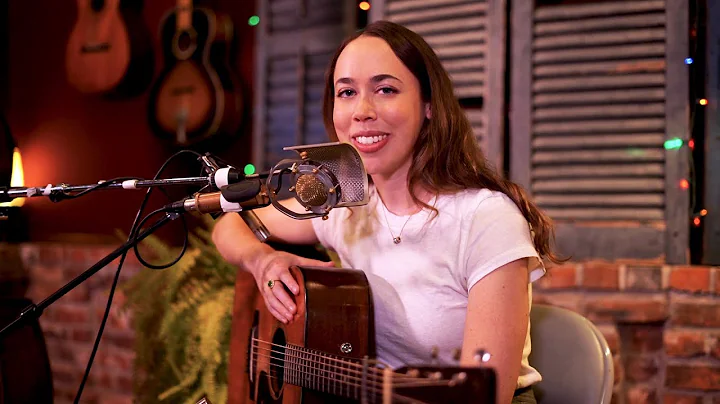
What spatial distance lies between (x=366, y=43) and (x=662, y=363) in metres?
1.37

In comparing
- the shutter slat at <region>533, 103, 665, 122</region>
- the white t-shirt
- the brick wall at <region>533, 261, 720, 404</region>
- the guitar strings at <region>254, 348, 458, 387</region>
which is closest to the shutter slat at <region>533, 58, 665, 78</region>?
the shutter slat at <region>533, 103, 665, 122</region>

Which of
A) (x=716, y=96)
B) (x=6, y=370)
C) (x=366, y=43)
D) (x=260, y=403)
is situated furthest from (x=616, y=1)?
(x=6, y=370)

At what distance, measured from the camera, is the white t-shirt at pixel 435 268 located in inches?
54.8

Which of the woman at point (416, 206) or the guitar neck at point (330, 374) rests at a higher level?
the woman at point (416, 206)

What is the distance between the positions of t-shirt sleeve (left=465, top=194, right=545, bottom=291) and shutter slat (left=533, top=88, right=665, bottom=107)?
861mm

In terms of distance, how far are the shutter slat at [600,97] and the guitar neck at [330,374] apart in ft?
4.04

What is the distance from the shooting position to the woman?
1.46 m

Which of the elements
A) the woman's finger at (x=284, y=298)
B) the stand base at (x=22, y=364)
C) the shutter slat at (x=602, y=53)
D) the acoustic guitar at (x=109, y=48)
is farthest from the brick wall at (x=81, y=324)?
the shutter slat at (x=602, y=53)

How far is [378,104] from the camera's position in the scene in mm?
1507

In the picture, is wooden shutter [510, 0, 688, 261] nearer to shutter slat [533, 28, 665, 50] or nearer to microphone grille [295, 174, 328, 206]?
shutter slat [533, 28, 665, 50]

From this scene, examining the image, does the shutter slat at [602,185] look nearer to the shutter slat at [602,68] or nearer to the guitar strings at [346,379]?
the shutter slat at [602,68]

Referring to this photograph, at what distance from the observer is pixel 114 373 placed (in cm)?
314

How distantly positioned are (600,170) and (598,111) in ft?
0.59

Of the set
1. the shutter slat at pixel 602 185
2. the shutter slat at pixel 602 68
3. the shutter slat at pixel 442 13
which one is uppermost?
the shutter slat at pixel 442 13
